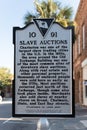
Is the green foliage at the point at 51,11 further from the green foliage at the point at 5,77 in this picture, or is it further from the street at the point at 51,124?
the green foliage at the point at 5,77

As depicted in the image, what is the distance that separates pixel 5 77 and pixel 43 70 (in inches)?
4355

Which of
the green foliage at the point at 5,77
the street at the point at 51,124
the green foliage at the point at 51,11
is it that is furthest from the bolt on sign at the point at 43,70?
the green foliage at the point at 5,77

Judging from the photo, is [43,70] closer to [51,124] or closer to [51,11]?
[51,124]

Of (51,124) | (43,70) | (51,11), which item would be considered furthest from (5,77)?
(43,70)

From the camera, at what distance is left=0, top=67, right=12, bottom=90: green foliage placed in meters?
115

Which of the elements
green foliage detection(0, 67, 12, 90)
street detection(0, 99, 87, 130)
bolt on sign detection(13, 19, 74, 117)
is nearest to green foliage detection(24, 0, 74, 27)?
street detection(0, 99, 87, 130)

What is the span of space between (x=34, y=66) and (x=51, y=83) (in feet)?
1.56

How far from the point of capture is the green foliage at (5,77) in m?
115

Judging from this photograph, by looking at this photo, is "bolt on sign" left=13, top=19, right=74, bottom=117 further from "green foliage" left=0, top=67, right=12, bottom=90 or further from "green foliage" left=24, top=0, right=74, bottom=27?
"green foliage" left=0, top=67, right=12, bottom=90

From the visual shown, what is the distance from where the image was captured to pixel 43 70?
939 cm

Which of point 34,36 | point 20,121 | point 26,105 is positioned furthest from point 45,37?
point 20,121

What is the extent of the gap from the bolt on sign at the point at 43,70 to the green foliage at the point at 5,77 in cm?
10409

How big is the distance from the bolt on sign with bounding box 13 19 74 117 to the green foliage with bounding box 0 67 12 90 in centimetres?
10409

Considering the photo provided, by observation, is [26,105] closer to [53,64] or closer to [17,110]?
[17,110]
